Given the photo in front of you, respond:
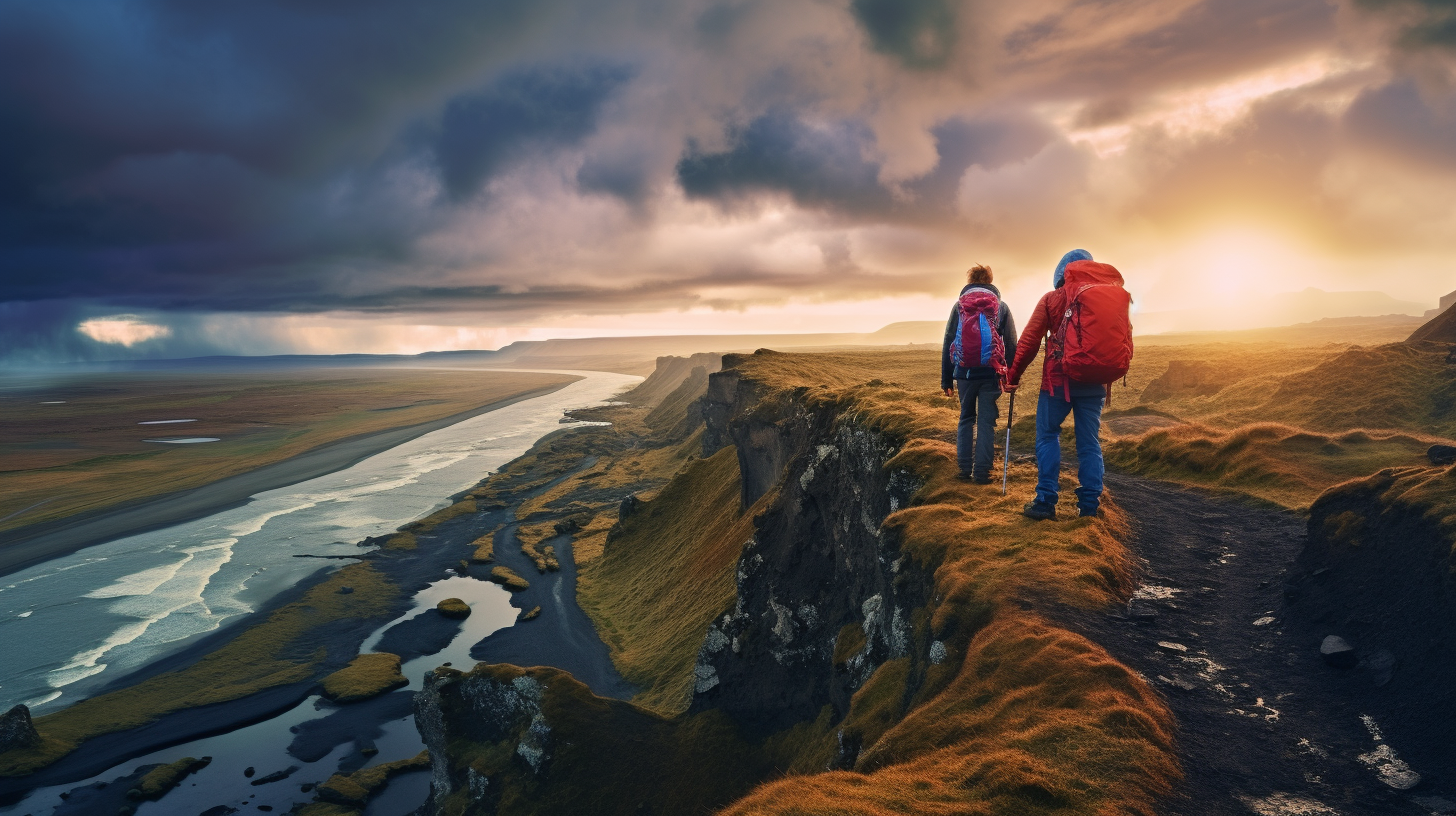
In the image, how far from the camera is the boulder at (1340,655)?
28.7 ft

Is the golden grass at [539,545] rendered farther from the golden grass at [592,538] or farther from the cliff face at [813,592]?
the cliff face at [813,592]

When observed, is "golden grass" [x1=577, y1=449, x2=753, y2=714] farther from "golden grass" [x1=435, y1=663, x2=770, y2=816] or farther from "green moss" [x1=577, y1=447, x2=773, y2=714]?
"golden grass" [x1=435, y1=663, x2=770, y2=816]

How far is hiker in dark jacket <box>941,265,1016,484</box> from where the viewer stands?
51.4 feet

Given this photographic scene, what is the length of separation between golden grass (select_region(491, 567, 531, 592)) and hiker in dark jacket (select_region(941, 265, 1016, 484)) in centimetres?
5824

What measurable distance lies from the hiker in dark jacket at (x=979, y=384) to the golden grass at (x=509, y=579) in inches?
2293

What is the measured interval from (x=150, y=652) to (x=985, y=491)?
68.6 metres

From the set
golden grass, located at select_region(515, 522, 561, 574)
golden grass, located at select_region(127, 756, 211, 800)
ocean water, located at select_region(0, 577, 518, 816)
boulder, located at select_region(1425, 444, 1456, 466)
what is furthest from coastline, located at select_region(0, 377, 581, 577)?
boulder, located at select_region(1425, 444, 1456, 466)

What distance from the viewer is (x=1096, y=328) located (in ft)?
39.2

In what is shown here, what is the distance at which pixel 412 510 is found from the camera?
321 feet

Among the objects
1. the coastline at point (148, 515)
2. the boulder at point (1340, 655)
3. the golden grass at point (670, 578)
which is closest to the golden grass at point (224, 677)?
the golden grass at point (670, 578)

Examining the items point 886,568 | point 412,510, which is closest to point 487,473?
point 412,510

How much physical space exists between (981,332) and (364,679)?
169 feet

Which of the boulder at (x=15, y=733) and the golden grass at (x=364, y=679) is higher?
the boulder at (x=15, y=733)

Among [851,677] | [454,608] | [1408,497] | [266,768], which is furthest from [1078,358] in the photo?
[454,608]
